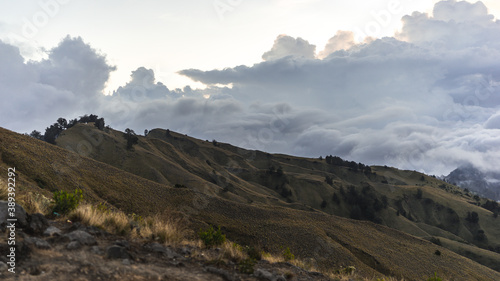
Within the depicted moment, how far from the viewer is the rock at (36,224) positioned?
324 inches

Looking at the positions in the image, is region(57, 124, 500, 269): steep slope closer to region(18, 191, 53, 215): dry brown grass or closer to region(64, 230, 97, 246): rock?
region(18, 191, 53, 215): dry brown grass

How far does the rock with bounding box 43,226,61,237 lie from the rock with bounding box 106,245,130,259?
1.88 metres

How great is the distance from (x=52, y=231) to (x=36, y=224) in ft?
1.85

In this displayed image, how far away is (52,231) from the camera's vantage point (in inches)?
329

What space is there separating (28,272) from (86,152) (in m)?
84.4

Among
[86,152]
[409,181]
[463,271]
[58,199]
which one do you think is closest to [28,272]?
[58,199]

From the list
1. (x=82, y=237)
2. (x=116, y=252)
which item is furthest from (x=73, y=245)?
(x=116, y=252)

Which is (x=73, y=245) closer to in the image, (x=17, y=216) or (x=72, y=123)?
(x=17, y=216)

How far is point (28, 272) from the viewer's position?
605 centimetres

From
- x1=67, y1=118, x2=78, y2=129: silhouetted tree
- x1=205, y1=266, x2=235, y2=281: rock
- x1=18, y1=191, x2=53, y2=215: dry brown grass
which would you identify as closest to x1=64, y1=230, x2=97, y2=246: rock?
x1=18, y1=191, x2=53, y2=215: dry brown grass

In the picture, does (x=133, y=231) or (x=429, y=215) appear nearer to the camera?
(x=133, y=231)

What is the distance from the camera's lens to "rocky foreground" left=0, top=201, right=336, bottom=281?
251 inches

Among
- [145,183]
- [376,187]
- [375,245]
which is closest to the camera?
[145,183]

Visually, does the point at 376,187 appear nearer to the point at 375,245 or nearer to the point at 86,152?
the point at 375,245
